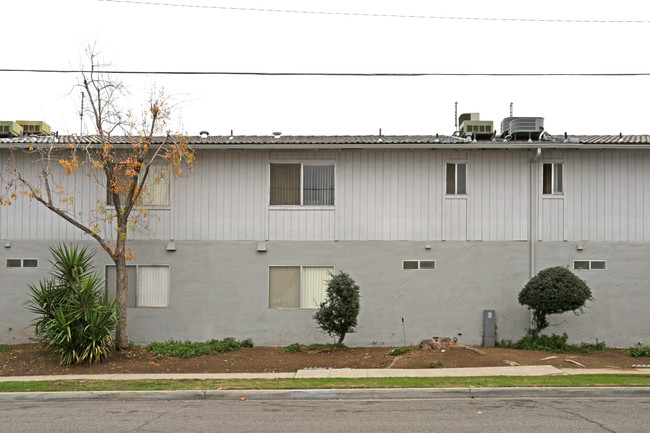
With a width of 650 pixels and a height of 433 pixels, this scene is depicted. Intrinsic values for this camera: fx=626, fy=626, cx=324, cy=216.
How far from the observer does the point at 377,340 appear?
17.1 m

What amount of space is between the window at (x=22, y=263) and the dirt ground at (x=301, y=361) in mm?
2696

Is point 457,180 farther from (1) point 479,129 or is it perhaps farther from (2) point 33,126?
(2) point 33,126

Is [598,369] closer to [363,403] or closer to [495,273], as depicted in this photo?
[495,273]

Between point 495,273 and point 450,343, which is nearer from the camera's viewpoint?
point 450,343

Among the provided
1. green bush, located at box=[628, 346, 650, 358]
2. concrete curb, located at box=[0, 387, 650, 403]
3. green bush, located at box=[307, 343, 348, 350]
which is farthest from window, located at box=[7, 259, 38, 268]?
green bush, located at box=[628, 346, 650, 358]

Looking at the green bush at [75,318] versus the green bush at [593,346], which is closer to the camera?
the green bush at [75,318]

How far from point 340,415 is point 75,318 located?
7466 mm

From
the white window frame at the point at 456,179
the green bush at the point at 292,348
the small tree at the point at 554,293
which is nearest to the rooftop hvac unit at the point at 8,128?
the green bush at the point at 292,348

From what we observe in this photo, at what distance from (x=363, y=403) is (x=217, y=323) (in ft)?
24.1

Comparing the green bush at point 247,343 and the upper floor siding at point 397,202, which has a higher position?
the upper floor siding at point 397,202

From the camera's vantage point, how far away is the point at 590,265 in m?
17.1

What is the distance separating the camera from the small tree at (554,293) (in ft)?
50.6

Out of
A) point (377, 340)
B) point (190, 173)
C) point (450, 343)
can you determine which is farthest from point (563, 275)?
point (190, 173)

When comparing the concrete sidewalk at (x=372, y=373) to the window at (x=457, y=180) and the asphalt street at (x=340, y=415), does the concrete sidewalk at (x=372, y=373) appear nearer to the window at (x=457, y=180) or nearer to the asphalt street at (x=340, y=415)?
the asphalt street at (x=340, y=415)
